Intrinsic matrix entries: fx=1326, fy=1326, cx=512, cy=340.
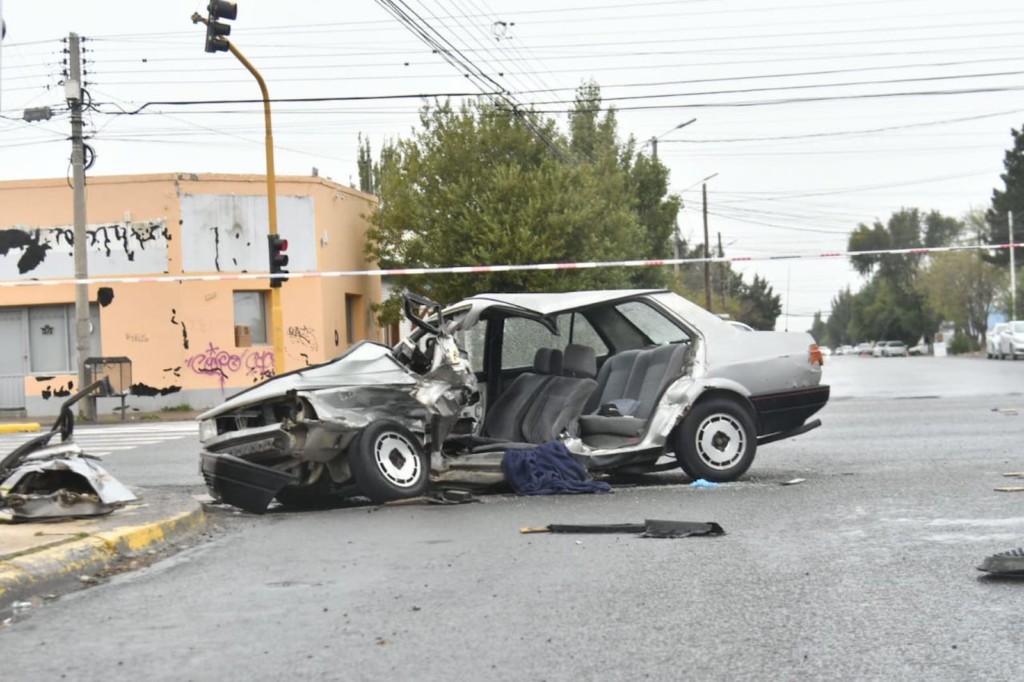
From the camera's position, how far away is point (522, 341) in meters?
12.2

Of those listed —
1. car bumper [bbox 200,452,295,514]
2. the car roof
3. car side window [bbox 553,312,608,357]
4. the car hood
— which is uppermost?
the car roof

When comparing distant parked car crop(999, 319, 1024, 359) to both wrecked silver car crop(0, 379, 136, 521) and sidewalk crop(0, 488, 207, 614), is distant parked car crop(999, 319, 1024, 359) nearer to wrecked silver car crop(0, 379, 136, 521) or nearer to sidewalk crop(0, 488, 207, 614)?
sidewalk crop(0, 488, 207, 614)

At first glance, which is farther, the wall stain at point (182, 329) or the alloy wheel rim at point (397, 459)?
the wall stain at point (182, 329)

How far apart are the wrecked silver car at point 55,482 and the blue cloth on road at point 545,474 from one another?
3033 mm

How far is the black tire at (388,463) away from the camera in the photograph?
10016 millimetres

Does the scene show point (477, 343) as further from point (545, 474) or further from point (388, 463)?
point (388, 463)

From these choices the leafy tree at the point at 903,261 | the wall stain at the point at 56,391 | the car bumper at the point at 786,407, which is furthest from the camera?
the leafy tree at the point at 903,261

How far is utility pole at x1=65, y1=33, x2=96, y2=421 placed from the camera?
Result: 93.2 feet

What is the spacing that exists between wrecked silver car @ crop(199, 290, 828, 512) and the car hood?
2cm

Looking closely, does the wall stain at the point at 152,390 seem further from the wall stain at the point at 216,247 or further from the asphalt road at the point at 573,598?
the asphalt road at the point at 573,598

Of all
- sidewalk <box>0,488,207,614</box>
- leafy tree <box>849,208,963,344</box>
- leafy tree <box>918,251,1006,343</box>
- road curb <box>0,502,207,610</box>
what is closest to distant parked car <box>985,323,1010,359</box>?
leafy tree <box>918,251,1006,343</box>

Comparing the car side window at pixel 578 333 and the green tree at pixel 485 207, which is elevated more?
the green tree at pixel 485 207

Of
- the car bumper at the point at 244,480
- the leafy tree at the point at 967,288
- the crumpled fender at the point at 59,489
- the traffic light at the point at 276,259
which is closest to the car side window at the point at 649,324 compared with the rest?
the car bumper at the point at 244,480

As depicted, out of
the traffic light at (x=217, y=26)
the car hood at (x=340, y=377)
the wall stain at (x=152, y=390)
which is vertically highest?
the traffic light at (x=217, y=26)
